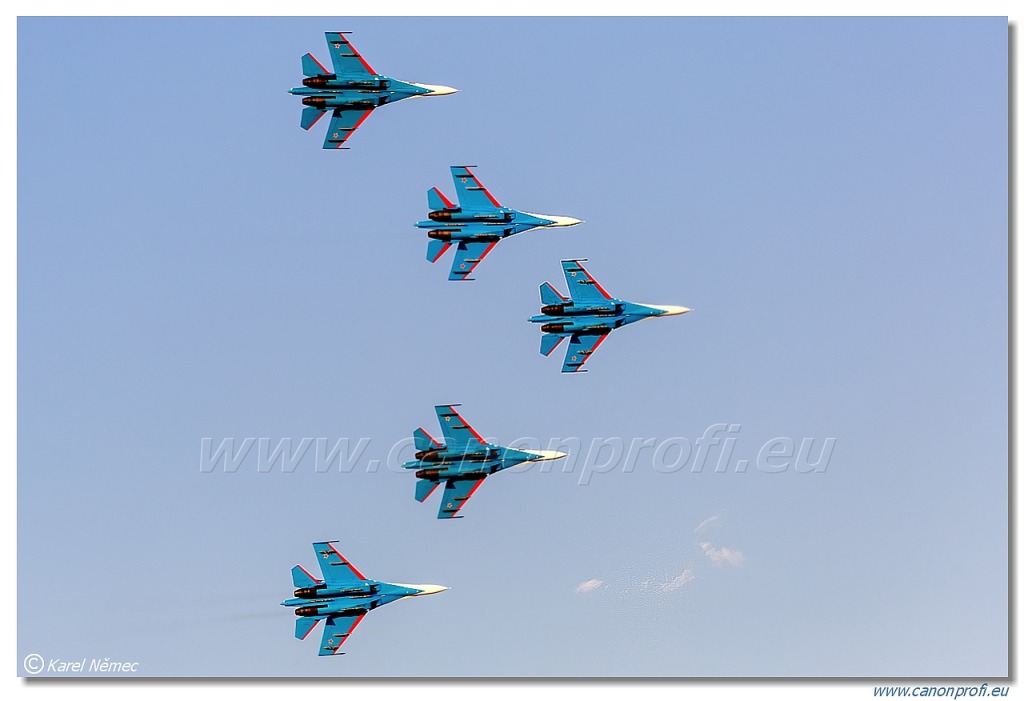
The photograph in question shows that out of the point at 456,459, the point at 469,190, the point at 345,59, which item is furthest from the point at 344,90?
the point at 456,459

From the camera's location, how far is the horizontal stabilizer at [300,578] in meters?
83.2

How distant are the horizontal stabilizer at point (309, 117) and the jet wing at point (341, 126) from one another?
957 millimetres

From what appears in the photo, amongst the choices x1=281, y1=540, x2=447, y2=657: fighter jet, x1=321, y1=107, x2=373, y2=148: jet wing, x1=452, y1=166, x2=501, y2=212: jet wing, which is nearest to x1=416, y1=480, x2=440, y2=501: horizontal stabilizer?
x1=281, y1=540, x2=447, y2=657: fighter jet

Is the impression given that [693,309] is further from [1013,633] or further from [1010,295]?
[1013,633]

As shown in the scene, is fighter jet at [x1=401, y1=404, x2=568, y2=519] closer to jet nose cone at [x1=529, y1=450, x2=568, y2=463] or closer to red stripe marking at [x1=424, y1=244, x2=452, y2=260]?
jet nose cone at [x1=529, y1=450, x2=568, y2=463]

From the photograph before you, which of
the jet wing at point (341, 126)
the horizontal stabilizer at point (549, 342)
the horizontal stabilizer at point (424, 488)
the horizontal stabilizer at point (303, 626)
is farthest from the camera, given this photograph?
the horizontal stabilizer at point (549, 342)

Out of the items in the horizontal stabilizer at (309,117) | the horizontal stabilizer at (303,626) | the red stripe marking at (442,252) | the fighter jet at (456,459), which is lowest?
the horizontal stabilizer at (303,626)

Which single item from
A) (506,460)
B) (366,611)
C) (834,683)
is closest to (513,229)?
(506,460)

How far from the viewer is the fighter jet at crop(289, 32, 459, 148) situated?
83.6 metres

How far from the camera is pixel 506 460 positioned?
84.8 m

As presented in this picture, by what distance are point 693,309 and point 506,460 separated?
12.0m

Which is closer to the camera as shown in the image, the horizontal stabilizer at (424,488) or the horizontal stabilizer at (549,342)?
the horizontal stabilizer at (424,488)

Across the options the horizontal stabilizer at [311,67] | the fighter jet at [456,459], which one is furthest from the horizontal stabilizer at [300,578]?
the horizontal stabilizer at [311,67]

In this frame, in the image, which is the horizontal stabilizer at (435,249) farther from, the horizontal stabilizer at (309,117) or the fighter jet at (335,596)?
the fighter jet at (335,596)
